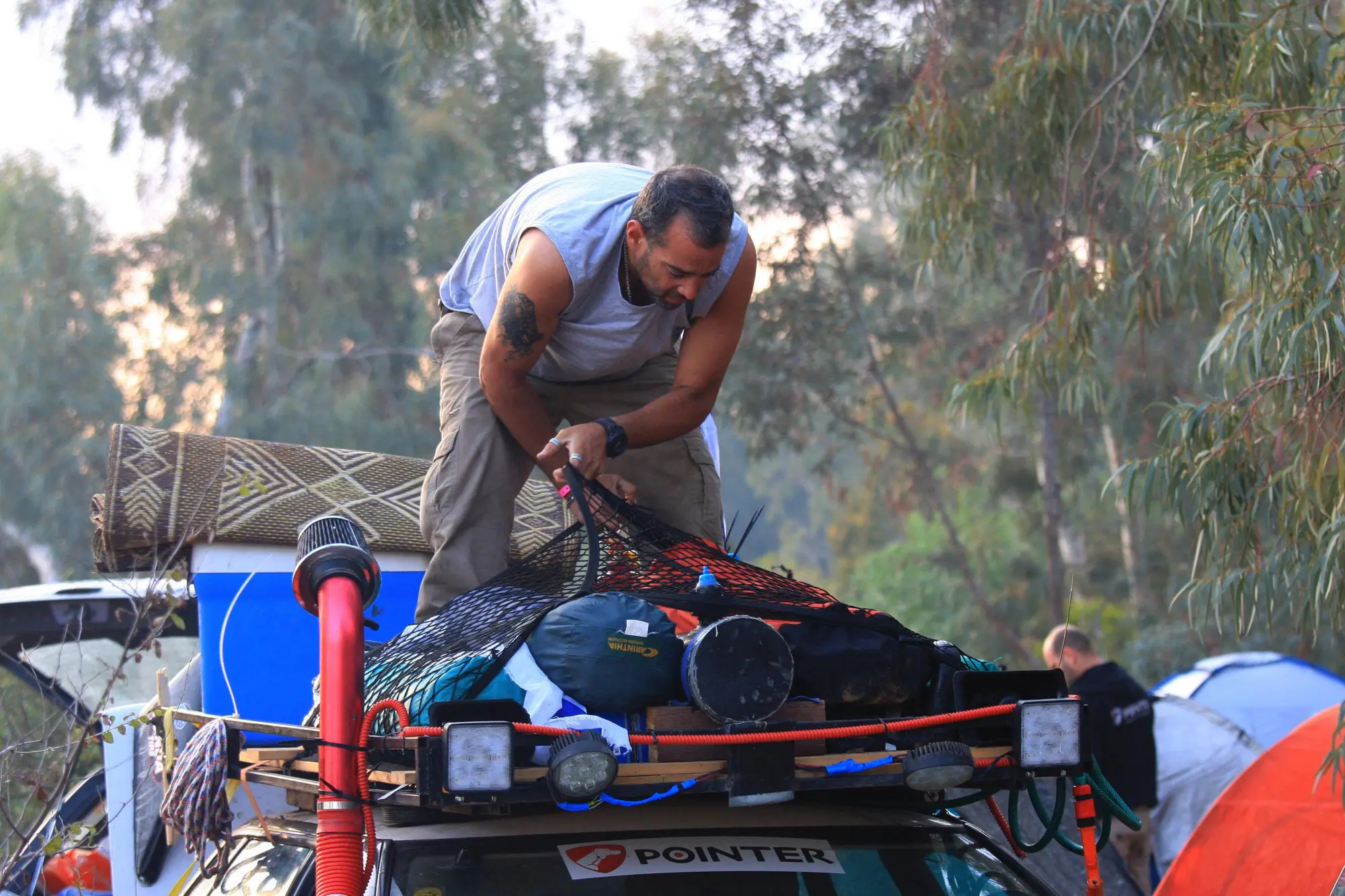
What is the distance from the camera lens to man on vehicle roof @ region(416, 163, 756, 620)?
3502 mm

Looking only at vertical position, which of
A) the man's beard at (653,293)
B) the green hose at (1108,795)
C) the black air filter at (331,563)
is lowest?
the green hose at (1108,795)

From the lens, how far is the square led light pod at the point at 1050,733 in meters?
2.60

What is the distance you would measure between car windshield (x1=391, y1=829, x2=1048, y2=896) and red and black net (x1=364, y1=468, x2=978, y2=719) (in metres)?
0.32

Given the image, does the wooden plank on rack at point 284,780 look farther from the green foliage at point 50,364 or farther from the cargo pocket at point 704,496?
the green foliage at point 50,364

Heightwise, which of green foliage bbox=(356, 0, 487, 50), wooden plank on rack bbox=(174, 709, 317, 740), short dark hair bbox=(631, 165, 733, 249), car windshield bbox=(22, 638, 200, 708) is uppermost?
green foliage bbox=(356, 0, 487, 50)

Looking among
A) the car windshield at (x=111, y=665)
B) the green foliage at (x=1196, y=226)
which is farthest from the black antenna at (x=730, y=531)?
the car windshield at (x=111, y=665)

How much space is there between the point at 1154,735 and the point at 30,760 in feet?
19.3

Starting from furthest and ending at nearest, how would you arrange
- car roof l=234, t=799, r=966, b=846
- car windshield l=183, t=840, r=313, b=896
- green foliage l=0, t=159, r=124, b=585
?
green foliage l=0, t=159, r=124, b=585, car windshield l=183, t=840, r=313, b=896, car roof l=234, t=799, r=966, b=846

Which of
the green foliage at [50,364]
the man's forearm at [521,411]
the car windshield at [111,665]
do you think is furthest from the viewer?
the green foliage at [50,364]

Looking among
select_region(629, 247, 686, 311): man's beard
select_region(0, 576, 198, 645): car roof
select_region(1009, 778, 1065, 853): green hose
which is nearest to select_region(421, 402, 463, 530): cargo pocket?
select_region(629, 247, 686, 311): man's beard

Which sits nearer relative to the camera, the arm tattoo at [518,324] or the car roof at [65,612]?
the arm tattoo at [518,324]

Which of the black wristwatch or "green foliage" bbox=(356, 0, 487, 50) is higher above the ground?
"green foliage" bbox=(356, 0, 487, 50)

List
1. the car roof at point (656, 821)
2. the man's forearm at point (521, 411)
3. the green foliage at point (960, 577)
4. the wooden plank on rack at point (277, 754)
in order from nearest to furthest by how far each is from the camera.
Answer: the wooden plank on rack at point (277, 754) → the car roof at point (656, 821) → the man's forearm at point (521, 411) → the green foliage at point (960, 577)

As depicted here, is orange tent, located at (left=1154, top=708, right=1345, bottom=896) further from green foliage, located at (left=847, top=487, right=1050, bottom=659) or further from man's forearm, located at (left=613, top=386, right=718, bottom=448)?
green foliage, located at (left=847, top=487, right=1050, bottom=659)
